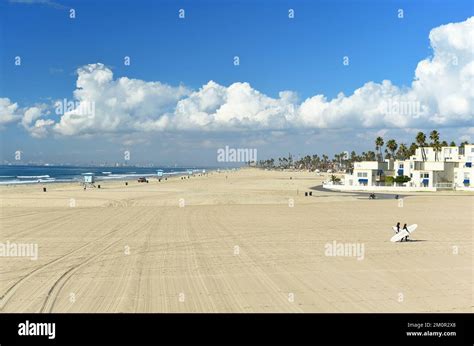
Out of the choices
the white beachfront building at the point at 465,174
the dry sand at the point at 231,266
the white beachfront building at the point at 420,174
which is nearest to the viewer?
the dry sand at the point at 231,266

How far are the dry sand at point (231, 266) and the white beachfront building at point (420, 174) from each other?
39200mm

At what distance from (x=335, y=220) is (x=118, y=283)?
2029cm

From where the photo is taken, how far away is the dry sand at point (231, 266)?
12039mm

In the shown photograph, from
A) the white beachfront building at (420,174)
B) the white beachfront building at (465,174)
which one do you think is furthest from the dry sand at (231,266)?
the white beachfront building at (465,174)

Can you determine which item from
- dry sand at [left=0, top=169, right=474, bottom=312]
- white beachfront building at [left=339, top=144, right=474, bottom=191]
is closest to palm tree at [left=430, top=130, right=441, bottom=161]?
white beachfront building at [left=339, top=144, right=474, bottom=191]

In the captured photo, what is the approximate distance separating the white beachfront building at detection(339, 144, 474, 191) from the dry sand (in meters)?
39.2

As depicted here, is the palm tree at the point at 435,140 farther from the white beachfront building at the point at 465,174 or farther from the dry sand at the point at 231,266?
the dry sand at the point at 231,266

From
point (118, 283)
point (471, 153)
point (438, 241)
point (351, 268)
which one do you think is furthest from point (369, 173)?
point (118, 283)

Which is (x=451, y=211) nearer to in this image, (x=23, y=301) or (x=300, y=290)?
(x=300, y=290)

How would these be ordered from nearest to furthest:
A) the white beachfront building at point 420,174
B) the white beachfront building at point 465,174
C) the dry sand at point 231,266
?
the dry sand at point 231,266, the white beachfront building at point 420,174, the white beachfront building at point 465,174

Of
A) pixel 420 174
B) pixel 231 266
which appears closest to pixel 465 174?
pixel 420 174
